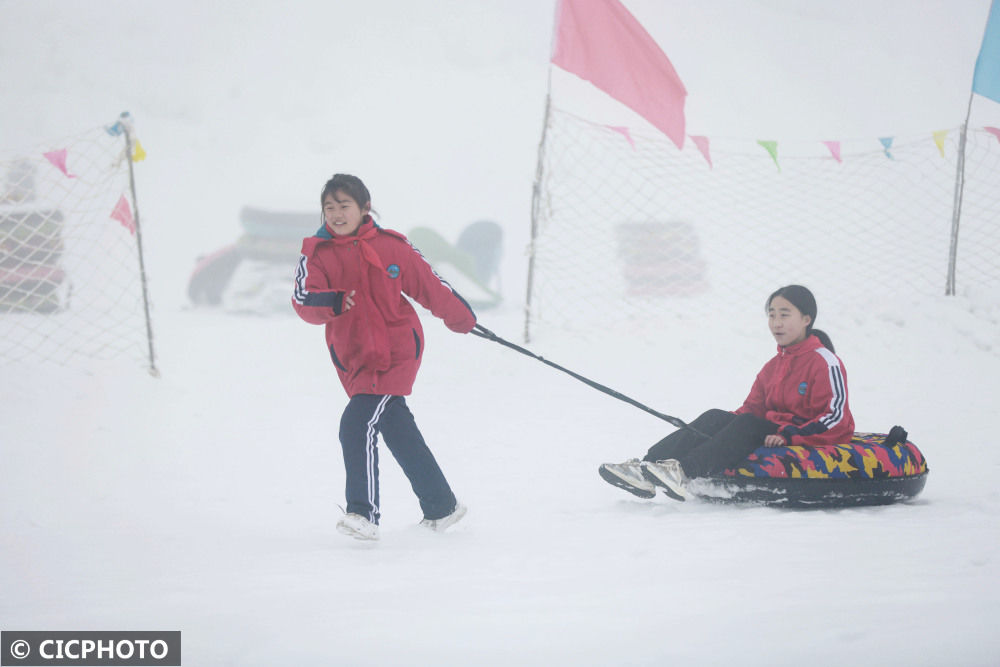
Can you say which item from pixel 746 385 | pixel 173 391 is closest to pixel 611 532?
pixel 746 385

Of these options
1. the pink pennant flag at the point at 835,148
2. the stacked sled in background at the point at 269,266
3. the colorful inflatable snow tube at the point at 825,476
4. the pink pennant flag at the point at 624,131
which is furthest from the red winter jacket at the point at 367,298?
the stacked sled in background at the point at 269,266

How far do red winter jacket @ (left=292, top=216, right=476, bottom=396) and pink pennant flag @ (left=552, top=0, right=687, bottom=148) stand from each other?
2.70m

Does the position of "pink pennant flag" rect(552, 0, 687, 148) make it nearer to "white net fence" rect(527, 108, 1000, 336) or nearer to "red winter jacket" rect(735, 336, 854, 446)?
"white net fence" rect(527, 108, 1000, 336)

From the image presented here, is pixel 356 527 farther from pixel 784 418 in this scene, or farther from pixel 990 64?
pixel 990 64

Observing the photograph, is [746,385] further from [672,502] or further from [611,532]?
[611,532]

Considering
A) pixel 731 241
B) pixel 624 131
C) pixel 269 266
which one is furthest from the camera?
pixel 731 241

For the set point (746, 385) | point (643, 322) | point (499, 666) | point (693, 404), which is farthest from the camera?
point (643, 322)

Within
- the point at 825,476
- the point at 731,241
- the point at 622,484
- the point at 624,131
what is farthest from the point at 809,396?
the point at 731,241

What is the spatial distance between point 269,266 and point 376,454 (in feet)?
20.9

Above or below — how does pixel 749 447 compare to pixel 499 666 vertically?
above

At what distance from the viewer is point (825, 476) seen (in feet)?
6.22

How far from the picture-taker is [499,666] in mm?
1070

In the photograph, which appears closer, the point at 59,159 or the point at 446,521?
the point at 446,521

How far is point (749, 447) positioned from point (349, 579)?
3.60ft
